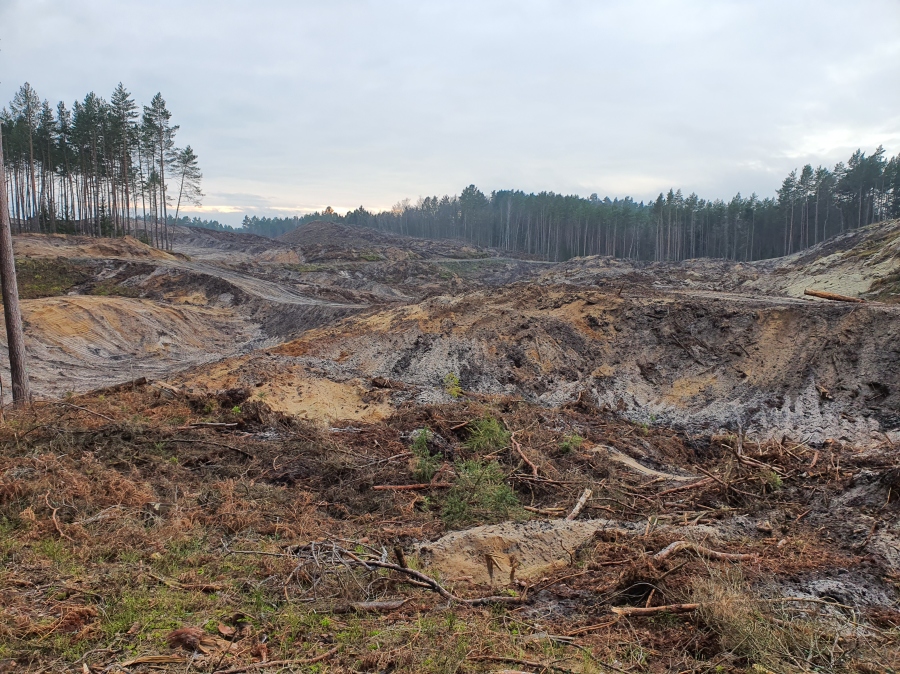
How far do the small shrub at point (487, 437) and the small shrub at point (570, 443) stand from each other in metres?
1.07

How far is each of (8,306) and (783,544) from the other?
14.8m

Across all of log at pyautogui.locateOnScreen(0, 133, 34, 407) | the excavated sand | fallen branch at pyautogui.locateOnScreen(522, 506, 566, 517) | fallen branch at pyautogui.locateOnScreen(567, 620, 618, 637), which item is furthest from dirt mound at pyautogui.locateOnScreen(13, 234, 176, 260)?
fallen branch at pyautogui.locateOnScreen(567, 620, 618, 637)

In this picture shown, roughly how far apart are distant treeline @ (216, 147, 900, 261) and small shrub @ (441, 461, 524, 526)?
7777 cm

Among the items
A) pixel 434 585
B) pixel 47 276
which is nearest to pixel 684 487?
pixel 434 585

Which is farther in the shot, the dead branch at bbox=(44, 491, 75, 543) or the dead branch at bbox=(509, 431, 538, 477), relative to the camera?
the dead branch at bbox=(509, 431, 538, 477)

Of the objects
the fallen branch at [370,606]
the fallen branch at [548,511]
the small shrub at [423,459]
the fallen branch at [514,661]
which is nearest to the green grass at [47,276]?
the small shrub at [423,459]

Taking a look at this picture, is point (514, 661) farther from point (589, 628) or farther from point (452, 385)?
point (452, 385)

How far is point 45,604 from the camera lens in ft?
12.6

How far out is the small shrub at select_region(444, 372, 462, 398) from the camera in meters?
14.5

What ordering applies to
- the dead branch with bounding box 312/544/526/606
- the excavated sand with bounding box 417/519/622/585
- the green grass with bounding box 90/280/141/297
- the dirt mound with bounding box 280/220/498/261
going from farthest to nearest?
the dirt mound with bounding box 280/220/498/261 → the green grass with bounding box 90/280/141/297 → the excavated sand with bounding box 417/519/622/585 → the dead branch with bounding box 312/544/526/606

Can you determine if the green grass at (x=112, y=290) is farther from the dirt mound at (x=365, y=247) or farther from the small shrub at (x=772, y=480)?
the small shrub at (x=772, y=480)

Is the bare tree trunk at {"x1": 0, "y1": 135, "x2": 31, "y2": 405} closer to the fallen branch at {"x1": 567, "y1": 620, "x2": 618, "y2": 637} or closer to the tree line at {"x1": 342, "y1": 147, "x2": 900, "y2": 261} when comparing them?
the fallen branch at {"x1": 567, "y1": 620, "x2": 618, "y2": 637}

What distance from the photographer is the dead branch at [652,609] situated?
4.02 m

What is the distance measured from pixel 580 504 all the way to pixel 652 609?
3.00 m
